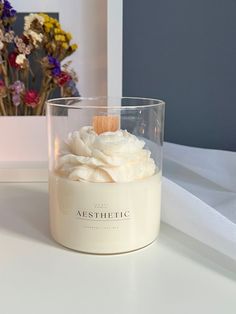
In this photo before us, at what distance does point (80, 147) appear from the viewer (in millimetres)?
404

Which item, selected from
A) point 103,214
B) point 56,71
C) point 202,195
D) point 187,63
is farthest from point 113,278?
point 187,63

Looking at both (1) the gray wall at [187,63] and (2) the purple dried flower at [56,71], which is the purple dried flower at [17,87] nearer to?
(2) the purple dried flower at [56,71]

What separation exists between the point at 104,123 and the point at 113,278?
0.52 feet

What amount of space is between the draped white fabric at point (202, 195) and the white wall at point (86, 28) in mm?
184

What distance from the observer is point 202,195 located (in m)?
0.56

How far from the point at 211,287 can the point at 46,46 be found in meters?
0.47

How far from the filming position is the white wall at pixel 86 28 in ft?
2.21

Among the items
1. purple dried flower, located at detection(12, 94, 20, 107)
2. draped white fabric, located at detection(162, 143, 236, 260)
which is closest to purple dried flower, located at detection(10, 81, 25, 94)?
purple dried flower, located at detection(12, 94, 20, 107)

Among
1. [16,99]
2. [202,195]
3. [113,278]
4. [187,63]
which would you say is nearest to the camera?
[113,278]

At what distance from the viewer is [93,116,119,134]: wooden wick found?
16.8 inches

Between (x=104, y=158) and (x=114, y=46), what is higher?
(x=114, y=46)

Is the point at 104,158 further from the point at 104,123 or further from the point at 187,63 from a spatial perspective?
the point at 187,63

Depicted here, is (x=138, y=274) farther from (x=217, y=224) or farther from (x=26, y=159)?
(x=26, y=159)

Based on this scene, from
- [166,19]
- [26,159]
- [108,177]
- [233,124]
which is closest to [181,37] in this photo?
[166,19]
